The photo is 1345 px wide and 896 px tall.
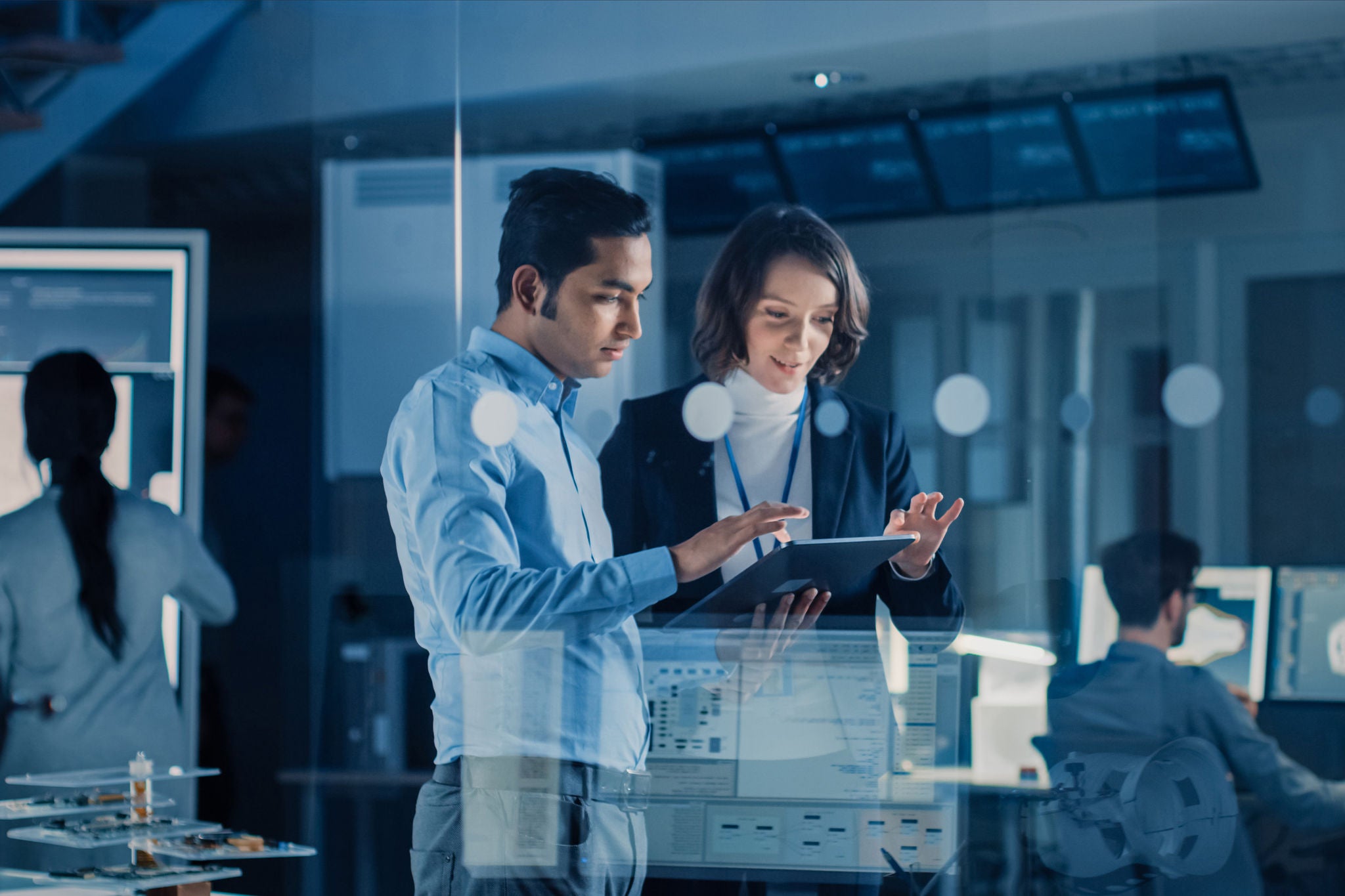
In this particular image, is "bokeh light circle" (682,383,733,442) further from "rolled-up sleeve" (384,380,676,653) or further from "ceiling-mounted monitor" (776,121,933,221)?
"ceiling-mounted monitor" (776,121,933,221)

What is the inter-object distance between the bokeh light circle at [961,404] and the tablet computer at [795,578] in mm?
288

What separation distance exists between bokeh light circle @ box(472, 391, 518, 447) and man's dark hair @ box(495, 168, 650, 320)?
191 mm

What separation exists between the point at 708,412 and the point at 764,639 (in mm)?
439

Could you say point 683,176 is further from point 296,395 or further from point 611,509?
point 296,395

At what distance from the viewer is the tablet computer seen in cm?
240

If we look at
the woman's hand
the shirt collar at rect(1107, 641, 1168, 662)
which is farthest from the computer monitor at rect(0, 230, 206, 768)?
the shirt collar at rect(1107, 641, 1168, 662)

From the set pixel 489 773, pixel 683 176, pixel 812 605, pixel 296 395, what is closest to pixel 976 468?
pixel 812 605

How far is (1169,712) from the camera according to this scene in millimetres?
2539

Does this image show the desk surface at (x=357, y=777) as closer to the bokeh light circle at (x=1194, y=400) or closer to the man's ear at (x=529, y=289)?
the man's ear at (x=529, y=289)

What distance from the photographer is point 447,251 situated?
2.76 m

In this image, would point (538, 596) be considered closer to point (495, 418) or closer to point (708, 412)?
point (495, 418)

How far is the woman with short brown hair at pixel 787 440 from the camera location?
8.05 feet

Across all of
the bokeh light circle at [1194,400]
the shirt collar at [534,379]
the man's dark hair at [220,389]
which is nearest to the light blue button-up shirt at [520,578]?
the shirt collar at [534,379]

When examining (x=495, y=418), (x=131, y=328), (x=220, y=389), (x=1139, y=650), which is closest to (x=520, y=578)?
(x=495, y=418)
